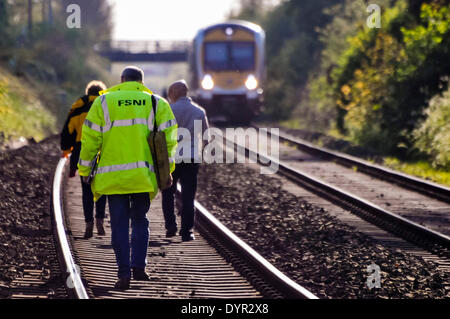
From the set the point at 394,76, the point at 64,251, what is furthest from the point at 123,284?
the point at 394,76

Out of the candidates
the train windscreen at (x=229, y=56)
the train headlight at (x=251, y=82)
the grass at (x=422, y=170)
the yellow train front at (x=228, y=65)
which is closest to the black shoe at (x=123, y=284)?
the grass at (x=422, y=170)

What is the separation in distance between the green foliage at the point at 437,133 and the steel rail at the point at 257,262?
675cm

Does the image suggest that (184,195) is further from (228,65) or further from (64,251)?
(228,65)

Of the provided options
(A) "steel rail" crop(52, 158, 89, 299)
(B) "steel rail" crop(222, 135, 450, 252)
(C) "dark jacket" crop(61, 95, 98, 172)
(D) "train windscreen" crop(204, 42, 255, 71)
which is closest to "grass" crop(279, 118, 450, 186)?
(B) "steel rail" crop(222, 135, 450, 252)

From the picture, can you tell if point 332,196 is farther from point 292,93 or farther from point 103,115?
point 292,93

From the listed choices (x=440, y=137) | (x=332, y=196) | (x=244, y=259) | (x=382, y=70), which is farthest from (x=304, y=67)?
(x=244, y=259)

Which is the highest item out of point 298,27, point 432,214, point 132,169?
point 298,27

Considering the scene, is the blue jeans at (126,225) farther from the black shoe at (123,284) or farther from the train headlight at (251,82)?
the train headlight at (251,82)

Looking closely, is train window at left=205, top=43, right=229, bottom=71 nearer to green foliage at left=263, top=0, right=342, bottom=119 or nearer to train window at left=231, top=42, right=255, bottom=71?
train window at left=231, top=42, right=255, bottom=71

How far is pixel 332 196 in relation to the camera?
11.4m

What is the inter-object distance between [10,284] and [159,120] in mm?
1931

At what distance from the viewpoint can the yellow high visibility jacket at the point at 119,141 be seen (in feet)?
20.4

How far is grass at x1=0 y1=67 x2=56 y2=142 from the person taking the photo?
18.4m

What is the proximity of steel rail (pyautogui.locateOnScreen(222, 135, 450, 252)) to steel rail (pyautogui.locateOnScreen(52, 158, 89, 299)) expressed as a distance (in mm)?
3870
